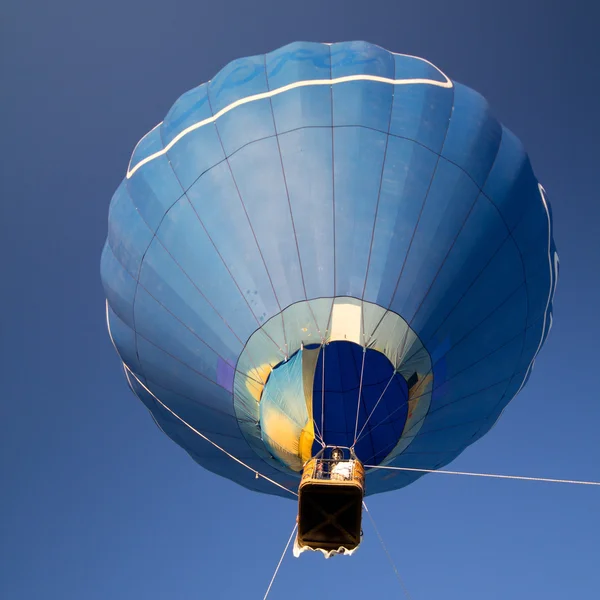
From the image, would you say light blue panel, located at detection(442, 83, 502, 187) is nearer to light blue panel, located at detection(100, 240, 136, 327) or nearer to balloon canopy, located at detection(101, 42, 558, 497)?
balloon canopy, located at detection(101, 42, 558, 497)

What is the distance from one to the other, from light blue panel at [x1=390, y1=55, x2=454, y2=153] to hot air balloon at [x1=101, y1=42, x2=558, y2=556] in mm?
26

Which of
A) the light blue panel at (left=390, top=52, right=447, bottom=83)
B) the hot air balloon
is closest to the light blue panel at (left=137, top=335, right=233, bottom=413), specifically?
the hot air balloon

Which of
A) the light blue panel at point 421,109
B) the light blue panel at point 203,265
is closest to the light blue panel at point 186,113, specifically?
the light blue panel at point 203,265

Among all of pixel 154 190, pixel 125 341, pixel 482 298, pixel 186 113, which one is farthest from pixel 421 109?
pixel 125 341

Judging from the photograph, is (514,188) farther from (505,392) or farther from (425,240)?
(505,392)

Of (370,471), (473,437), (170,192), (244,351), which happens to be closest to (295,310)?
(244,351)

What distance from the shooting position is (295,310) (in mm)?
7953

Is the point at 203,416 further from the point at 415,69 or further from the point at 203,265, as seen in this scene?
the point at 415,69

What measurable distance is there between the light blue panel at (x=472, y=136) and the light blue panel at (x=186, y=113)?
295cm

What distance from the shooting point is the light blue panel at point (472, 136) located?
8.66 m

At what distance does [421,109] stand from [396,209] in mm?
1431

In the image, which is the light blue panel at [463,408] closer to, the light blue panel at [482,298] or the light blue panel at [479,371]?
the light blue panel at [479,371]

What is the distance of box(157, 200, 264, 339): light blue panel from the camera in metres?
8.12

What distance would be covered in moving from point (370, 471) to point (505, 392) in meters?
2.04
